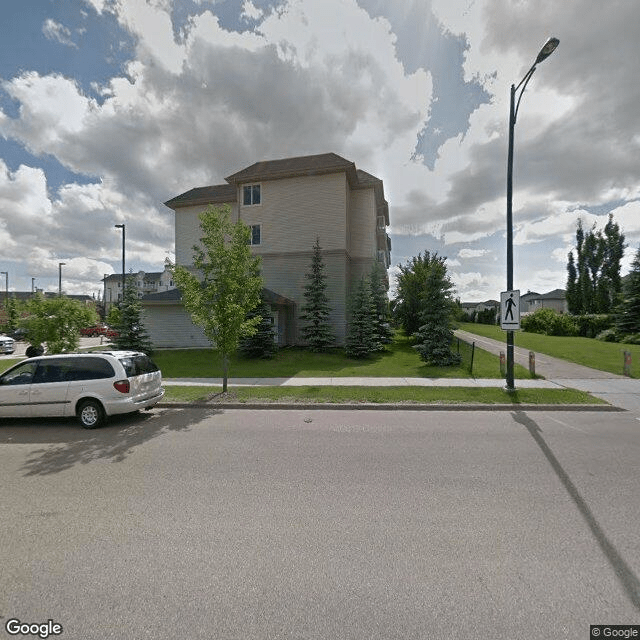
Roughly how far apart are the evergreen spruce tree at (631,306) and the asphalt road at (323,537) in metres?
26.9

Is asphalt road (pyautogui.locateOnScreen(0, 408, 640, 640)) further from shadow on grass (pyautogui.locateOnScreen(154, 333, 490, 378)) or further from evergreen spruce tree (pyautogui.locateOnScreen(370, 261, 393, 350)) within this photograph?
evergreen spruce tree (pyautogui.locateOnScreen(370, 261, 393, 350))

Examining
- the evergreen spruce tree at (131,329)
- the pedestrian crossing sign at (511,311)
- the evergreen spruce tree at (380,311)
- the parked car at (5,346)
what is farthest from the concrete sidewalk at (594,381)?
the parked car at (5,346)

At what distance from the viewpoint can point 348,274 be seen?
74.9ft

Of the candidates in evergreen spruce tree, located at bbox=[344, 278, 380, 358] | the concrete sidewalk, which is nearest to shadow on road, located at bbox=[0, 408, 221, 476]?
the concrete sidewalk

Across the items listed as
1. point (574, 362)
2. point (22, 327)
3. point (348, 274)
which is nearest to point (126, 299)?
point (22, 327)

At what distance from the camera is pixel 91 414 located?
6.82 meters

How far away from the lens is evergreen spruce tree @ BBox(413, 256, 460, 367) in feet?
48.8

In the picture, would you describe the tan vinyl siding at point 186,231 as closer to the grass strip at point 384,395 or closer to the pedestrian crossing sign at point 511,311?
the grass strip at point 384,395

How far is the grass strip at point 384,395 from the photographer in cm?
839

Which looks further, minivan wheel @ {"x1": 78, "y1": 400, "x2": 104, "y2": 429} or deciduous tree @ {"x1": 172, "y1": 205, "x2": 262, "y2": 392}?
deciduous tree @ {"x1": 172, "y1": 205, "x2": 262, "y2": 392}

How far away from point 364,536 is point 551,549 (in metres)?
1.72

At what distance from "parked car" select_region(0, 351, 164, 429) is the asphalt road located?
44.6 inches

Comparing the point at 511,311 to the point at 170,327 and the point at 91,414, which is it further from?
the point at 170,327

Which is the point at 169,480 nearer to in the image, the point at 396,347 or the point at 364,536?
the point at 364,536
